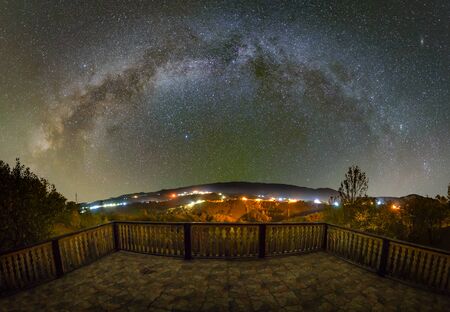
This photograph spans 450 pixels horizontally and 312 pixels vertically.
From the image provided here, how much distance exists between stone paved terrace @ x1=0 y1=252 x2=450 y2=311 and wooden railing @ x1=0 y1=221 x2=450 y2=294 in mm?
367

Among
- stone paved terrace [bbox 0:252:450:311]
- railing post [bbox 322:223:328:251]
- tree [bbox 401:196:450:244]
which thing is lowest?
tree [bbox 401:196:450:244]

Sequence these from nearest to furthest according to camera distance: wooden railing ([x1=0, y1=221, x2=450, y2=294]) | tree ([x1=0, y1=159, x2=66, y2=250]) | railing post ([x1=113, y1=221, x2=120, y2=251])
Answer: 1. wooden railing ([x1=0, y1=221, x2=450, y2=294])
2. railing post ([x1=113, y1=221, x2=120, y2=251])
3. tree ([x1=0, y1=159, x2=66, y2=250])

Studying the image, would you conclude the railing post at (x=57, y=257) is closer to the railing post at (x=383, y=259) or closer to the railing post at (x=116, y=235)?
the railing post at (x=116, y=235)

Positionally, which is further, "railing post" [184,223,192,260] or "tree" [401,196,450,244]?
"tree" [401,196,450,244]

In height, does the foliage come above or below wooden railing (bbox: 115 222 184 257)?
below

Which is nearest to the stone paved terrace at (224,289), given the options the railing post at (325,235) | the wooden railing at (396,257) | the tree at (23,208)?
the wooden railing at (396,257)

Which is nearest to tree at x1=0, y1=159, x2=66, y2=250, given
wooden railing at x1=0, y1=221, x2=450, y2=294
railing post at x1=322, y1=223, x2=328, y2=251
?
wooden railing at x1=0, y1=221, x2=450, y2=294

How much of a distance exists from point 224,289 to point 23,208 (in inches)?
499

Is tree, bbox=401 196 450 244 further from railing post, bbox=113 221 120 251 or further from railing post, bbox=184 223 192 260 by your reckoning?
railing post, bbox=113 221 120 251

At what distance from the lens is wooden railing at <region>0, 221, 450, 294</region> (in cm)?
599

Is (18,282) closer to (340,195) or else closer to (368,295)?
(368,295)

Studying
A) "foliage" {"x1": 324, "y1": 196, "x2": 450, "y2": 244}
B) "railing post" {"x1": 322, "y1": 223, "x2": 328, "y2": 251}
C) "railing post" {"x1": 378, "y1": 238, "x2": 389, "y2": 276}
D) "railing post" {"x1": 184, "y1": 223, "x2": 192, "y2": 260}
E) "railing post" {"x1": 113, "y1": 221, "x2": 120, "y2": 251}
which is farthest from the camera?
"foliage" {"x1": 324, "y1": 196, "x2": 450, "y2": 244}

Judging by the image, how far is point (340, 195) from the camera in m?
26.4

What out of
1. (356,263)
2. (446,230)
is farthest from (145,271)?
(446,230)
